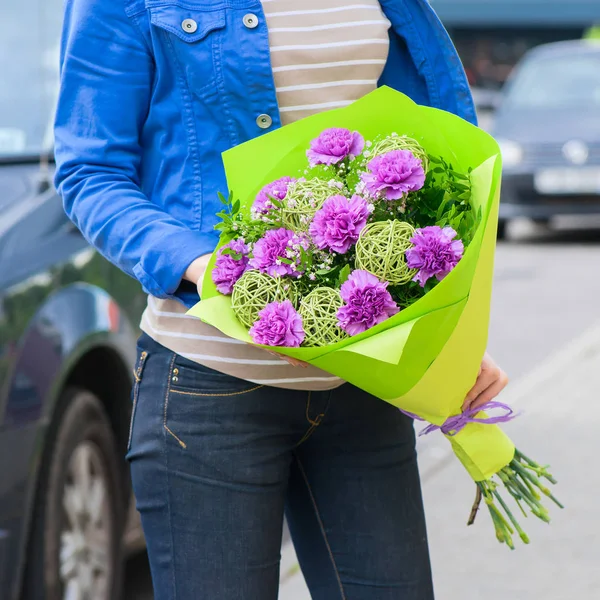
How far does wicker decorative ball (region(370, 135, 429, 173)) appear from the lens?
5.76 feet

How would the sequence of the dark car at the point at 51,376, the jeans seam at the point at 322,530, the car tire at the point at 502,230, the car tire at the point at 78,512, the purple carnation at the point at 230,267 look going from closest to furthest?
the purple carnation at the point at 230,267
the jeans seam at the point at 322,530
the dark car at the point at 51,376
the car tire at the point at 78,512
the car tire at the point at 502,230

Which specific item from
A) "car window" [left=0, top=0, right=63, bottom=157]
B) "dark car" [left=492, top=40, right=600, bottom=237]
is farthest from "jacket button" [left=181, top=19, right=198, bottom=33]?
"dark car" [left=492, top=40, right=600, bottom=237]

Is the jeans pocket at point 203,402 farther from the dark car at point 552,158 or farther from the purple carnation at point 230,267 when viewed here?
the dark car at point 552,158

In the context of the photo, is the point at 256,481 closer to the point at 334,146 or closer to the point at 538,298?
the point at 334,146

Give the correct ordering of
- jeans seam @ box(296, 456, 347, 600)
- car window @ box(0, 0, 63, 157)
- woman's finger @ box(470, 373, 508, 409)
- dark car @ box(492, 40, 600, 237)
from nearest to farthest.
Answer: woman's finger @ box(470, 373, 508, 409) < jeans seam @ box(296, 456, 347, 600) < car window @ box(0, 0, 63, 157) < dark car @ box(492, 40, 600, 237)

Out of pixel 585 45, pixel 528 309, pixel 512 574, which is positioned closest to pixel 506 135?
pixel 585 45

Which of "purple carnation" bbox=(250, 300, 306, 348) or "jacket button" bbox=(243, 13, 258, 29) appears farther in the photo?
"jacket button" bbox=(243, 13, 258, 29)

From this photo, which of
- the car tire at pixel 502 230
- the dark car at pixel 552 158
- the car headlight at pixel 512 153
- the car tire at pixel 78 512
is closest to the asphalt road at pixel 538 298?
the car tire at pixel 502 230

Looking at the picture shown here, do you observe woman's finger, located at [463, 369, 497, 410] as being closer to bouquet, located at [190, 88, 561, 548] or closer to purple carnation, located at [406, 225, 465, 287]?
bouquet, located at [190, 88, 561, 548]

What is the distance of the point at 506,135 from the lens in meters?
11.7

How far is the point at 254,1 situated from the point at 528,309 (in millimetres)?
6827

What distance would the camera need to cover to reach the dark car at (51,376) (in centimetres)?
286

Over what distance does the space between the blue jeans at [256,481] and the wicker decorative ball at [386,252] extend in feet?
1.07

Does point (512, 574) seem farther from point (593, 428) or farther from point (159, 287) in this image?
point (159, 287)
